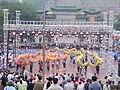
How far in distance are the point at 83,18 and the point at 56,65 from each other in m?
46.7

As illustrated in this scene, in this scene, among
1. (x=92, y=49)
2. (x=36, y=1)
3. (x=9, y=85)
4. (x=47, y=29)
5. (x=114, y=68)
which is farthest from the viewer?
(x=36, y=1)

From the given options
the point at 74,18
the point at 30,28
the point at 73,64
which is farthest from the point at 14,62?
the point at 74,18

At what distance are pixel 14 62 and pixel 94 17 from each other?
49270mm

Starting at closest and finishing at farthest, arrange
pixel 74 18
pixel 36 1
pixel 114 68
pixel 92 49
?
1. pixel 114 68
2. pixel 92 49
3. pixel 74 18
4. pixel 36 1

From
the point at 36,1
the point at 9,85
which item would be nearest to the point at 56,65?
the point at 9,85

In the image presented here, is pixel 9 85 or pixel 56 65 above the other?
pixel 9 85

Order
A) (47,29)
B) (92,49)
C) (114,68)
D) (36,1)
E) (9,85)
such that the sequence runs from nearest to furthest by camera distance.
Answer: (9,85)
(47,29)
(114,68)
(92,49)
(36,1)

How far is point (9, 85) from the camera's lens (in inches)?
560

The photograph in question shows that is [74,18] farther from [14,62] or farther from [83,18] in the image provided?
[14,62]

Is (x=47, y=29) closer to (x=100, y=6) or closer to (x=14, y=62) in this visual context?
(x=14, y=62)

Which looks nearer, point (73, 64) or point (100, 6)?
point (73, 64)

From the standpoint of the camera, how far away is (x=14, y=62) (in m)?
33.7

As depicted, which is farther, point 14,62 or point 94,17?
point 94,17

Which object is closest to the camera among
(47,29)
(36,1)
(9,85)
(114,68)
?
(9,85)
